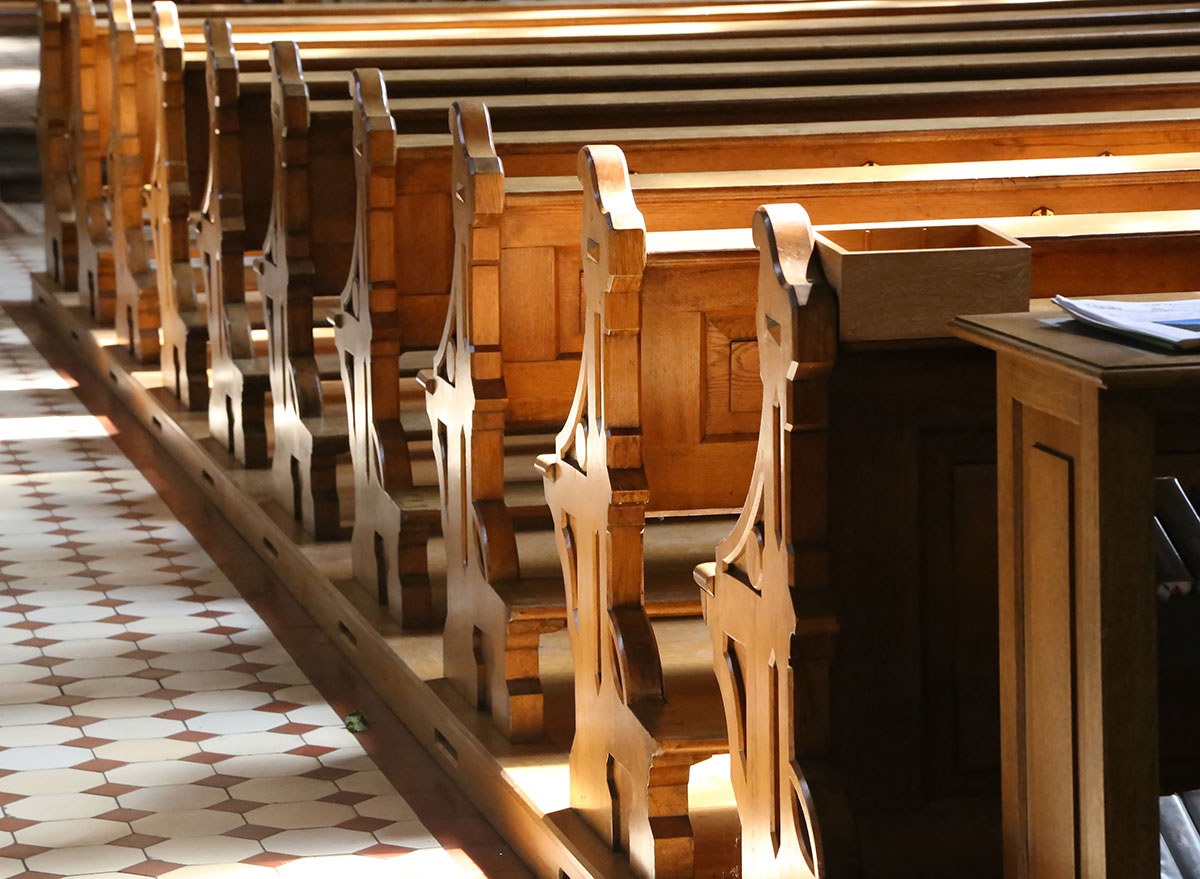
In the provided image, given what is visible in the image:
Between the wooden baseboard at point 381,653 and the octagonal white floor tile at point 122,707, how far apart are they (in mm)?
501

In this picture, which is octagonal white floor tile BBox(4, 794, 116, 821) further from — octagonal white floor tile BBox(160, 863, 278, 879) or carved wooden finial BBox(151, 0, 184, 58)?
carved wooden finial BBox(151, 0, 184, 58)

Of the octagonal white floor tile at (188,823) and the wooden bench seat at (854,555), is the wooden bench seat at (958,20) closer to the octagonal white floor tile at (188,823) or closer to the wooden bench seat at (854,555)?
the octagonal white floor tile at (188,823)

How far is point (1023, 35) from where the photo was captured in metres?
6.48

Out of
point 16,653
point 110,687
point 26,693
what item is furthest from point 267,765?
point 16,653

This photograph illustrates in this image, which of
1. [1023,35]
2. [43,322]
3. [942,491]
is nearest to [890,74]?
[1023,35]

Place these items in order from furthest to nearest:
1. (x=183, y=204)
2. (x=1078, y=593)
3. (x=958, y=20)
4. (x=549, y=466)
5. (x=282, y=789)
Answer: (x=958, y=20), (x=183, y=204), (x=282, y=789), (x=549, y=466), (x=1078, y=593)

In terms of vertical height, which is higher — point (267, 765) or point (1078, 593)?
point (1078, 593)

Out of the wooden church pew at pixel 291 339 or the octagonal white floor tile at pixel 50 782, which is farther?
the wooden church pew at pixel 291 339

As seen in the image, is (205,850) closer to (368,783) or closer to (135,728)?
(368,783)

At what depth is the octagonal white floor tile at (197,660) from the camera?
14.7 feet

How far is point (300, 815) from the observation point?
3.60 meters

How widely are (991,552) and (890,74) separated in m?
3.24

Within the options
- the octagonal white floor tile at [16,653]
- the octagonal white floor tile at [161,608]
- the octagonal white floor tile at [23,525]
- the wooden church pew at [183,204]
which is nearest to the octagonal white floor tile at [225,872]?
the octagonal white floor tile at [16,653]

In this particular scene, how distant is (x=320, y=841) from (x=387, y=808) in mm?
203
